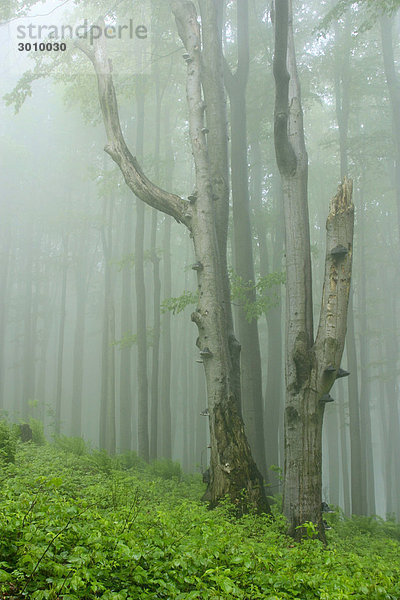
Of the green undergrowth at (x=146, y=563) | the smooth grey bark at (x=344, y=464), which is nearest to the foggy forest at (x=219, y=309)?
the green undergrowth at (x=146, y=563)

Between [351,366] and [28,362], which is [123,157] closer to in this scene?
[351,366]

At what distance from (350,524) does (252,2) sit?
14614mm

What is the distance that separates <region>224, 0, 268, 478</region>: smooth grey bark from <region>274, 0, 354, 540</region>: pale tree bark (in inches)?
107

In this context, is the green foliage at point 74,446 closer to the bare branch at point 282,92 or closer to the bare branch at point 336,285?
the bare branch at point 336,285

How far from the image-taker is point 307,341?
6027mm

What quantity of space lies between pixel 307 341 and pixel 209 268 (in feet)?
5.64

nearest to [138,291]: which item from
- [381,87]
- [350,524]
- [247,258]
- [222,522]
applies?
[247,258]

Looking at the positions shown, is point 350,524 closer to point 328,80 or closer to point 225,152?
point 225,152

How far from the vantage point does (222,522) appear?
4.80 meters

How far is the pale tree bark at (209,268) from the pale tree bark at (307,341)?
630 millimetres

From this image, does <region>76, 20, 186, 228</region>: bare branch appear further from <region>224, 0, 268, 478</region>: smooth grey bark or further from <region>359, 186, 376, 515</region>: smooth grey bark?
<region>359, 186, 376, 515</region>: smooth grey bark

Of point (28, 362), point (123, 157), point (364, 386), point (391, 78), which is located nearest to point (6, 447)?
point (123, 157)

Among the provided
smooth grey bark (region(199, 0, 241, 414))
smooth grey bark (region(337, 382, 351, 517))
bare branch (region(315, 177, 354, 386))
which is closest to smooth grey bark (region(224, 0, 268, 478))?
smooth grey bark (region(199, 0, 241, 414))

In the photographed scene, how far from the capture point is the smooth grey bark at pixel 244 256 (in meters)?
9.07
